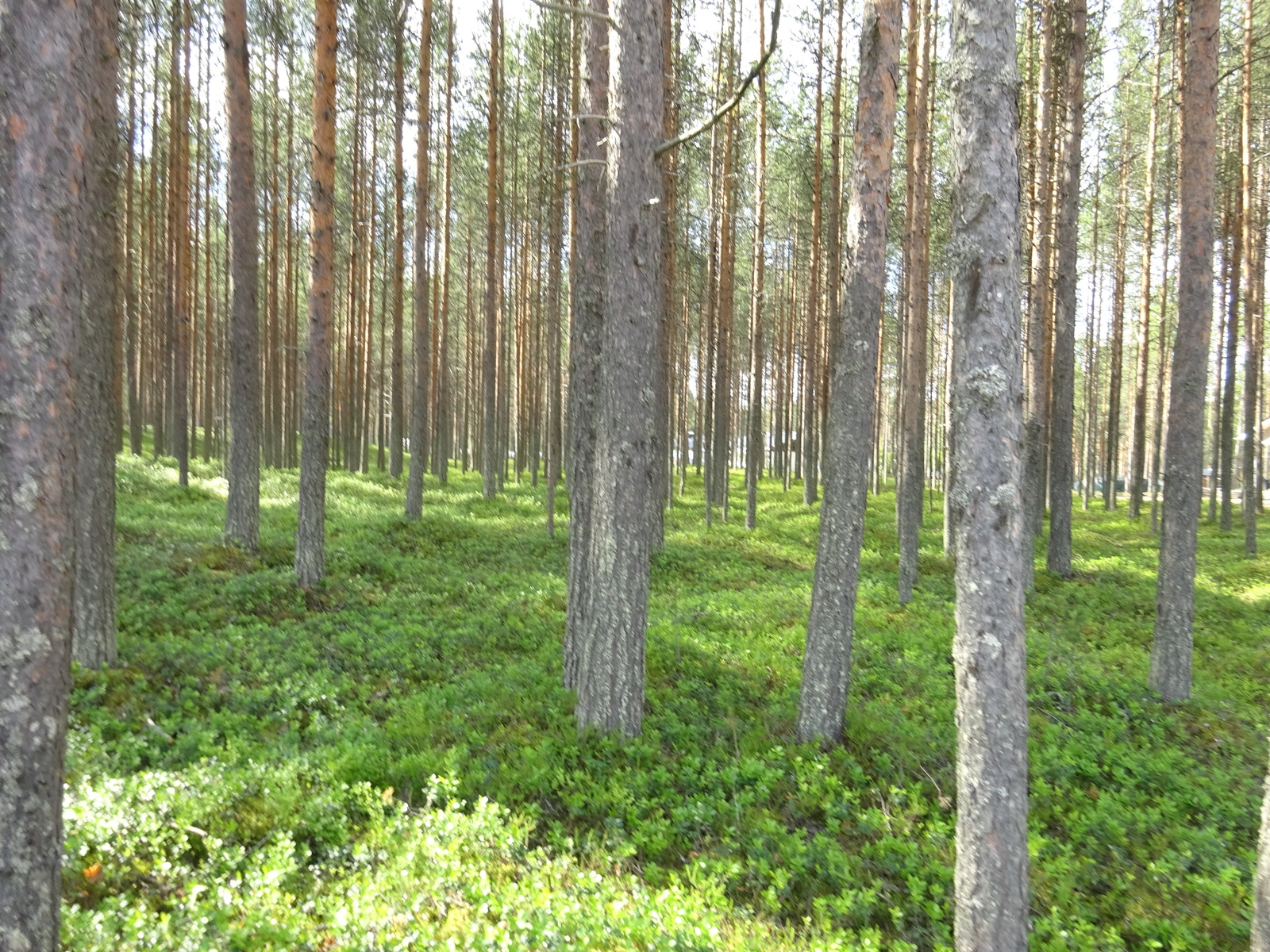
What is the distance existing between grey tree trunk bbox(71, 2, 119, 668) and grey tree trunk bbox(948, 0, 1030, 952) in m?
6.92

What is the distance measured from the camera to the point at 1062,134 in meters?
12.7

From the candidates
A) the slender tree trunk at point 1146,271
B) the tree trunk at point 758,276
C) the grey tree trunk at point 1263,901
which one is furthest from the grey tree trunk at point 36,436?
the slender tree trunk at point 1146,271

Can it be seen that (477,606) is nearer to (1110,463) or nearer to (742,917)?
(742,917)

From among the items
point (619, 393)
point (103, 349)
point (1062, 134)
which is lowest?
point (619, 393)

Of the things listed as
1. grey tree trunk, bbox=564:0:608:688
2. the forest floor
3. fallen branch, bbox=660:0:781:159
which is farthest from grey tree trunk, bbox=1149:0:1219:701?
grey tree trunk, bbox=564:0:608:688

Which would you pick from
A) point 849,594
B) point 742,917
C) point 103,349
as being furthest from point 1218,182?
point 103,349

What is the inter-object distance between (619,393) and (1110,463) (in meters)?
24.0

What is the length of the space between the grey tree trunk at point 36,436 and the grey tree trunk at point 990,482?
3740 mm

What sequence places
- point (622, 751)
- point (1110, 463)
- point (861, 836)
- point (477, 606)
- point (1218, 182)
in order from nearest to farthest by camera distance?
point (861, 836)
point (622, 751)
point (477, 606)
point (1218, 182)
point (1110, 463)

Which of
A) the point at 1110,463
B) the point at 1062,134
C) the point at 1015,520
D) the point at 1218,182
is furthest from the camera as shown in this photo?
the point at 1110,463

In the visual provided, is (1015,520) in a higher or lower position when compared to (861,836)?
higher

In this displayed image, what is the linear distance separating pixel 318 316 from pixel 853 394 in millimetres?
7324

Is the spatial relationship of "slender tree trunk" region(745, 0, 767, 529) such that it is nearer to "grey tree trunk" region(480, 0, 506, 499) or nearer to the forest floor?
"grey tree trunk" region(480, 0, 506, 499)

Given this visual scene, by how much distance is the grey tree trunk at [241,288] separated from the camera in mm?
9930
